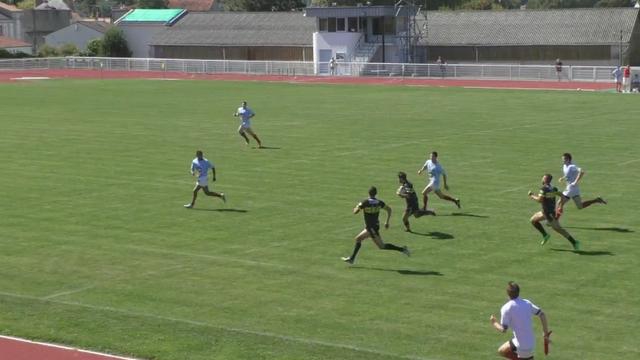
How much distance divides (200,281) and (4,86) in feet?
195

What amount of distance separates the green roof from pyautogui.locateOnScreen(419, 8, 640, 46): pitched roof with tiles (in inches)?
1073

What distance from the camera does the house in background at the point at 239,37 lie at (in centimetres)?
9838

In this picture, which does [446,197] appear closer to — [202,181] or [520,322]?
[202,181]

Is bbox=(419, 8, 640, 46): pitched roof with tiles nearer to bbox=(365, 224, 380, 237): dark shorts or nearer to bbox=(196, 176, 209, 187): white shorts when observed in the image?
bbox=(196, 176, 209, 187): white shorts

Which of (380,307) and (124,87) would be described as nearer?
(380,307)

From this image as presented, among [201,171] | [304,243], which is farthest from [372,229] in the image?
[201,171]

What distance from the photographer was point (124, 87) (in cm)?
7500

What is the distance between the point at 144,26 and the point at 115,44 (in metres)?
3.48

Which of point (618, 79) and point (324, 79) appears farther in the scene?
point (324, 79)

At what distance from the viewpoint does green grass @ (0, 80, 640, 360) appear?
18.0m

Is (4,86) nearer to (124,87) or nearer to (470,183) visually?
(124,87)

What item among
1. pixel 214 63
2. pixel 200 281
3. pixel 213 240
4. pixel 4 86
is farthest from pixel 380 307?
pixel 214 63

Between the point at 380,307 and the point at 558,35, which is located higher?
the point at 558,35

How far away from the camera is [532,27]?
90.2m
